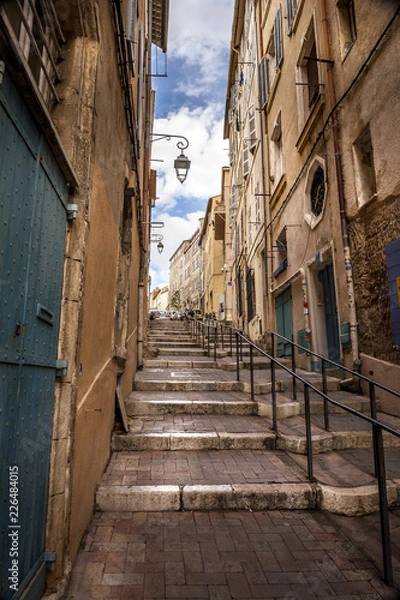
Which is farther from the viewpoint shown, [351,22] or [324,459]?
[351,22]

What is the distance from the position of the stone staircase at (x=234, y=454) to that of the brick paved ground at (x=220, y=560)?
149 millimetres

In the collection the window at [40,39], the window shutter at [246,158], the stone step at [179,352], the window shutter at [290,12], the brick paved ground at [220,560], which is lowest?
the brick paved ground at [220,560]

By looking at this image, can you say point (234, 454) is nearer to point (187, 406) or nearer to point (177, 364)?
point (187, 406)

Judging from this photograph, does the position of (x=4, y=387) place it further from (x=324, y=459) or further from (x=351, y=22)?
(x=351, y=22)

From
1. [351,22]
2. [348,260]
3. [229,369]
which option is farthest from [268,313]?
[351,22]

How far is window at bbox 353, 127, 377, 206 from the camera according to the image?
20.7ft

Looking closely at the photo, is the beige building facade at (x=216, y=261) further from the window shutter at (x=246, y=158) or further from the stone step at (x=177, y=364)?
the stone step at (x=177, y=364)

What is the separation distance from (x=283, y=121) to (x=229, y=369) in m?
7.00

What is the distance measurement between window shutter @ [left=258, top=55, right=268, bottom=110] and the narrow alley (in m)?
10.4

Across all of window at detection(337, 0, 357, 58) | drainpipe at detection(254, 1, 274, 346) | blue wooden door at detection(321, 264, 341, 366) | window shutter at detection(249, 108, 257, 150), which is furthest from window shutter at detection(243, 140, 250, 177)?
→ blue wooden door at detection(321, 264, 341, 366)

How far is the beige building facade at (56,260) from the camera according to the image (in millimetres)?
1731

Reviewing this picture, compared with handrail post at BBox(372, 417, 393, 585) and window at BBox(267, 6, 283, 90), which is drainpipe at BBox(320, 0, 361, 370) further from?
handrail post at BBox(372, 417, 393, 585)

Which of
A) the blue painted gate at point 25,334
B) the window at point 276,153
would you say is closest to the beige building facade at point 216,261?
the window at point 276,153

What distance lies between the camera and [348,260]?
21.3 ft
